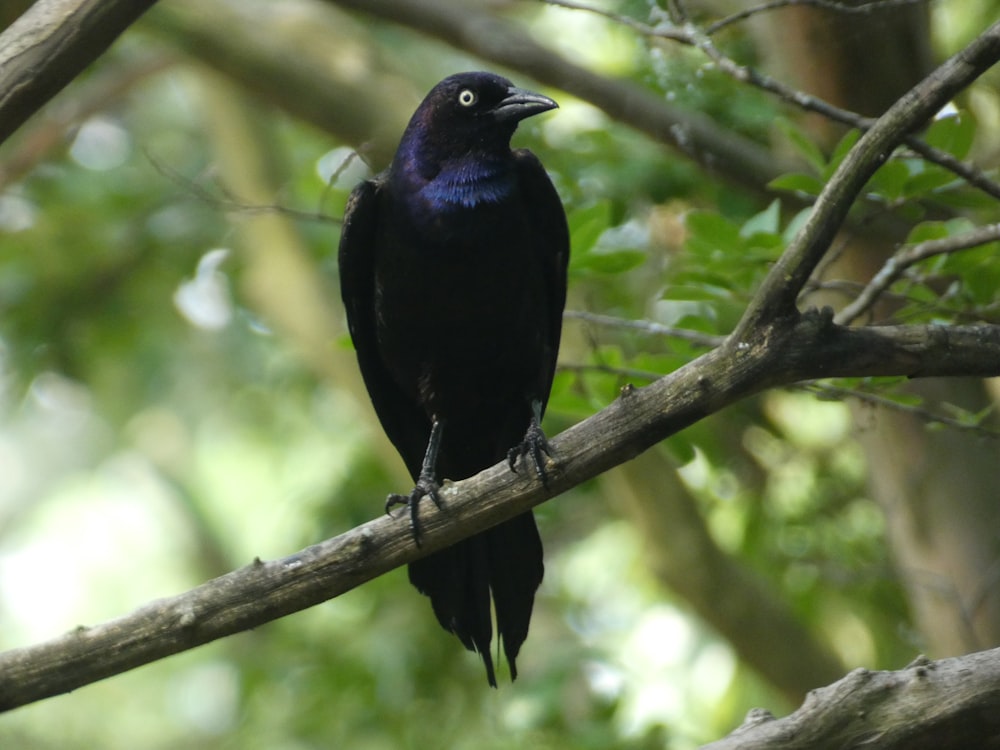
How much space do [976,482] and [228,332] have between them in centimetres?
488

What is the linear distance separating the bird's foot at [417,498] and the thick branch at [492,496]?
2 cm

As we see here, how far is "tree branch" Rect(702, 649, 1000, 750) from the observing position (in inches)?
110

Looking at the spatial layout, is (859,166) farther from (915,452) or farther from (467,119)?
(915,452)

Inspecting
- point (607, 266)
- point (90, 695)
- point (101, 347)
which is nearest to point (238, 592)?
point (607, 266)

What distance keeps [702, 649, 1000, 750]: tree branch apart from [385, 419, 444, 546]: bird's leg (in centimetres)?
90

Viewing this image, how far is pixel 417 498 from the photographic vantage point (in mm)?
3193

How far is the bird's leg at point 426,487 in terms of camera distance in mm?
3027

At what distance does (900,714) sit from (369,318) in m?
2.18

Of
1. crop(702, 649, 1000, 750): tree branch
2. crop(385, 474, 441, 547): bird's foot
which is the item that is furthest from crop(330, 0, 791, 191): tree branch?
crop(702, 649, 1000, 750): tree branch

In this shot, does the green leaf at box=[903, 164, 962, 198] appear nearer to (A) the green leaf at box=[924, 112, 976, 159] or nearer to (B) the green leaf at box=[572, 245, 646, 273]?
(A) the green leaf at box=[924, 112, 976, 159]

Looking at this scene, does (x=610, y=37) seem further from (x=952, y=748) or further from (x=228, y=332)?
(x=952, y=748)

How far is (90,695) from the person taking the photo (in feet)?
38.5

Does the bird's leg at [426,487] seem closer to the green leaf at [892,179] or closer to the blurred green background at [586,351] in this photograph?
the blurred green background at [586,351]

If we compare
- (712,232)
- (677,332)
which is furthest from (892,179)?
(677,332)
